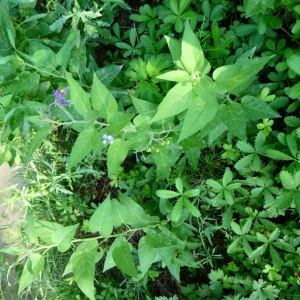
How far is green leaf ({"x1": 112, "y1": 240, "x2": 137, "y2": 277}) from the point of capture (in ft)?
4.43

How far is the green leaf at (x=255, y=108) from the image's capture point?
1.50 meters

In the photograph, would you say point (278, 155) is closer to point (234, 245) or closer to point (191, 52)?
point (234, 245)

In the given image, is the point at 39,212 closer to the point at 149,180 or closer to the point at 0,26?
the point at 149,180

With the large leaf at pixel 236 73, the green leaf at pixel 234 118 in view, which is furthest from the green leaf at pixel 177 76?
the green leaf at pixel 234 118

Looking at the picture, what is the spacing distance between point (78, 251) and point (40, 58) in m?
0.84

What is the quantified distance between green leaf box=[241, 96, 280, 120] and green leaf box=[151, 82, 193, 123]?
1.49ft

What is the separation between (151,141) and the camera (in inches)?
60.1

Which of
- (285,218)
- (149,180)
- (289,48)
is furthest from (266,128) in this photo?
(149,180)

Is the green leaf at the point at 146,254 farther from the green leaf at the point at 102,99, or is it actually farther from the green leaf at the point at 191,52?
the green leaf at the point at 191,52

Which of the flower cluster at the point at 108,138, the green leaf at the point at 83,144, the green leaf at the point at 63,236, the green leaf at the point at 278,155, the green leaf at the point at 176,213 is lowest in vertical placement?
the green leaf at the point at 176,213

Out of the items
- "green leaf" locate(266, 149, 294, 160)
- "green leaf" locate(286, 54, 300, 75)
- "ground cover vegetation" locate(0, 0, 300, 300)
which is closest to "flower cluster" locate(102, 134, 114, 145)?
"ground cover vegetation" locate(0, 0, 300, 300)

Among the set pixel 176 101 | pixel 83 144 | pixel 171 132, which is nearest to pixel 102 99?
pixel 83 144

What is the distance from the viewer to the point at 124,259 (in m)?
1.38

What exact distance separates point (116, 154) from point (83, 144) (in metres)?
0.13
